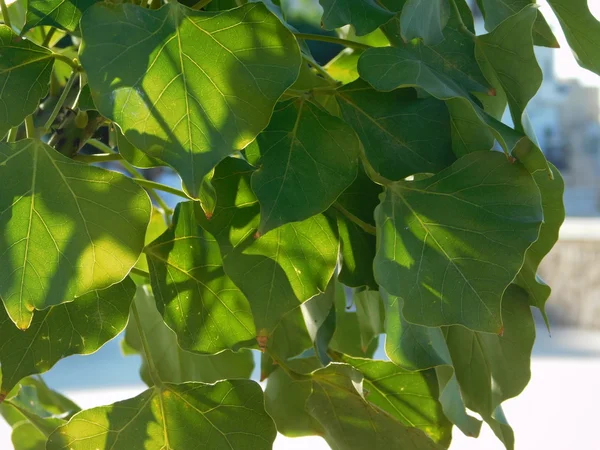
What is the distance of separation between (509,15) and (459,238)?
8cm

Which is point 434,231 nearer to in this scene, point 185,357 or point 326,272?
point 326,272

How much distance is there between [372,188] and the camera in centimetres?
23

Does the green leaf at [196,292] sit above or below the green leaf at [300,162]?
below

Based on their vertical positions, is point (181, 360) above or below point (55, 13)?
below

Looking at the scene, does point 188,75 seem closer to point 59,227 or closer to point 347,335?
point 59,227

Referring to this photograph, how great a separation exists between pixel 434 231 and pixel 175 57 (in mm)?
81

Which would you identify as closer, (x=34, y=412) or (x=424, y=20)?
(x=424, y=20)

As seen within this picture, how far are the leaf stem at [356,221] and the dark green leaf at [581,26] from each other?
86 mm

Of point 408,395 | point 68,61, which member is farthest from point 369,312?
point 68,61

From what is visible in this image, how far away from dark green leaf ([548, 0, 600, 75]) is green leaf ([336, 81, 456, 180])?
7cm

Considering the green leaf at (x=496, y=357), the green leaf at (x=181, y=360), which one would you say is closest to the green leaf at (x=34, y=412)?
the green leaf at (x=181, y=360)

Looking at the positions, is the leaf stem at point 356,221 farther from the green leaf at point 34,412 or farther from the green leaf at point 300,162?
the green leaf at point 34,412

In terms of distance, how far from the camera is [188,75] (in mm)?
175

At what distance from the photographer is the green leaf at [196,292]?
23 centimetres
